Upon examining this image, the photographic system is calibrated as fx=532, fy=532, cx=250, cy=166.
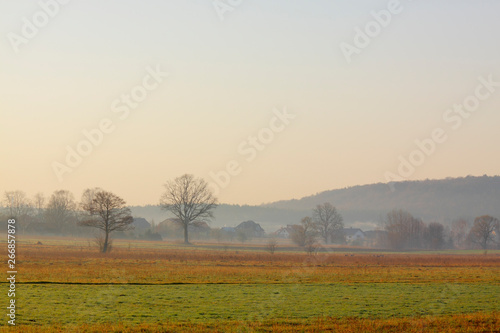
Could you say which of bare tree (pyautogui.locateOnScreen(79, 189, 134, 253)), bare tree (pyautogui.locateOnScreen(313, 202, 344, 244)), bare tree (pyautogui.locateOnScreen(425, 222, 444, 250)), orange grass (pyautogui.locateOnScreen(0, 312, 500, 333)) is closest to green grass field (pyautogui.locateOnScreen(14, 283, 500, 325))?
orange grass (pyautogui.locateOnScreen(0, 312, 500, 333))

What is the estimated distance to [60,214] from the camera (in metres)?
132

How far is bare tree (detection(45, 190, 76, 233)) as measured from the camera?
128875 mm

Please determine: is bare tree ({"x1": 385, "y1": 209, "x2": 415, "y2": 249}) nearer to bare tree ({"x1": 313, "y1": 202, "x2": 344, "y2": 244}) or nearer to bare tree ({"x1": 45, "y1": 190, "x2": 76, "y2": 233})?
bare tree ({"x1": 313, "y1": 202, "x2": 344, "y2": 244})

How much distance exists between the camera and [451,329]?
2111cm

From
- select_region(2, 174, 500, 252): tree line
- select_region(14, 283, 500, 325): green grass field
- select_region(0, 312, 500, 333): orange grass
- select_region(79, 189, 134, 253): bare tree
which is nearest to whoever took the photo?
select_region(0, 312, 500, 333): orange grass

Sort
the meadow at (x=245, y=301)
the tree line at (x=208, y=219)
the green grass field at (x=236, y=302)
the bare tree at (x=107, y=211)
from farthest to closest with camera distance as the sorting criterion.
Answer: the tree line at (x=208, y=219), the bare tree at (x=107, y=211), the green grass field at (x=236, y=302), the meadow at (x=245, y=301)

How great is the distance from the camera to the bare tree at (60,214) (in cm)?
12888

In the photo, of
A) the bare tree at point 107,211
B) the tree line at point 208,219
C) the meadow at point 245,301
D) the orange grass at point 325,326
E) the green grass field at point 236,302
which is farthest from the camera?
the tree line at point 208,219

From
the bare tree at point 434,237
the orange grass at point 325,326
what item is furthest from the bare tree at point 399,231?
the orange grass at point 325,326

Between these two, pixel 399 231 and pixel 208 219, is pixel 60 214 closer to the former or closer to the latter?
pixel 208 219

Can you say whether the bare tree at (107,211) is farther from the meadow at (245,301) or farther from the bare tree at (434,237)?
the bare tree at (434,237)

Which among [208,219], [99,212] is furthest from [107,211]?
[208,219]

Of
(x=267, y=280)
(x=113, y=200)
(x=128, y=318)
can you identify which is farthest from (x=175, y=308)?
(x=113, y=200)

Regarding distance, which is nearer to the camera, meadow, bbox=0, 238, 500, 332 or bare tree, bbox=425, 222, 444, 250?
meadow, bbox=0, 238, 500, 332
